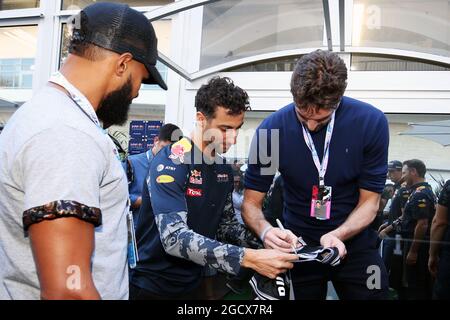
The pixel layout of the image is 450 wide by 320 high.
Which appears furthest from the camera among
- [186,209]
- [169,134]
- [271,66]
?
[271,66]

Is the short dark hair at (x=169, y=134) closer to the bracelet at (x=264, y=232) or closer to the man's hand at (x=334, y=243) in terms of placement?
the bracelet at (x=264, y=232)

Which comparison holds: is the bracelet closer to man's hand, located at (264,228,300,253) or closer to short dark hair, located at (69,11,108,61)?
man's hand, located at (264,228,300,253)

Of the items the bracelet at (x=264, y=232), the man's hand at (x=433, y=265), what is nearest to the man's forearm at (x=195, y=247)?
the bracelet at (x=264, y=232)

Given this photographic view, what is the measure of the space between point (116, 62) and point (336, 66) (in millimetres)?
1291

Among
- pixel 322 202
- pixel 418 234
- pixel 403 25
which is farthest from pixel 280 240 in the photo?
pixel 403 25

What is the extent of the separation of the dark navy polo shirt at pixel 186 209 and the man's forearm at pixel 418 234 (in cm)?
303

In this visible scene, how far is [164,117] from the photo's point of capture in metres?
5.63

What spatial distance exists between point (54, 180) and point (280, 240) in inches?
51.1

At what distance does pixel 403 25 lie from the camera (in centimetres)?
478

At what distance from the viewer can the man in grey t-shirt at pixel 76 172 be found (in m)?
1.01

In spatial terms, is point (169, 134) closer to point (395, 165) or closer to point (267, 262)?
point (395, 165)

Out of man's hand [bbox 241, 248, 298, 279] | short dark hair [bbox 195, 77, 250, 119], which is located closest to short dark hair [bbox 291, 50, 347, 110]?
short dark hair [bbox 195, 77, 250, 119]

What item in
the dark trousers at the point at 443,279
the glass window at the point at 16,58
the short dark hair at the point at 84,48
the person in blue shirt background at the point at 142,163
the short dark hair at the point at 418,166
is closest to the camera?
the short dark hair at the point at 84,48

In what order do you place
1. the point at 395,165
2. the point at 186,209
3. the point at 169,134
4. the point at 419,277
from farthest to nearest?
the point at 395,165
the point at 419,277
the point at 169,134
the point at 186,209
